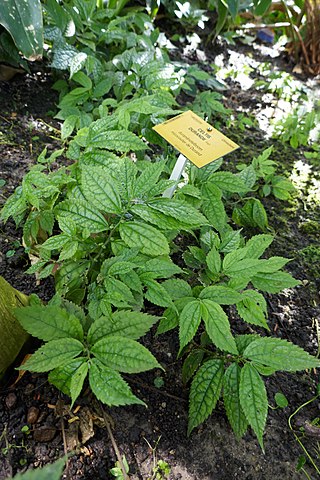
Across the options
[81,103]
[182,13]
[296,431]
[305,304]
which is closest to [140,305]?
[296,431]

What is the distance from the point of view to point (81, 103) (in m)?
2.32

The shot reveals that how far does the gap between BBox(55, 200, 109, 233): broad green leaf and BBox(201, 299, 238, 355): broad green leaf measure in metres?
0.41

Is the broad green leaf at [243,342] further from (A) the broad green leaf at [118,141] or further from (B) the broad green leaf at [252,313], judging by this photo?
(A) the broad green leaf at [118,141]

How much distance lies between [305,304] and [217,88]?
1.76 meters

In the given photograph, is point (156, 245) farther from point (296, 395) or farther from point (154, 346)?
point (296, 395)

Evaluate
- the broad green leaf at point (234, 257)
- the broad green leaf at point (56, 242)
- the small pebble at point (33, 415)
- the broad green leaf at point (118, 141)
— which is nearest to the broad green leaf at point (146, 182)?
the broad green leaf at point (118, 141)

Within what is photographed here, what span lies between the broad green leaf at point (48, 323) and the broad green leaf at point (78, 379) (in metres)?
0.11

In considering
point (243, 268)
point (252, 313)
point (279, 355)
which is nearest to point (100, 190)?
point (243, 268)

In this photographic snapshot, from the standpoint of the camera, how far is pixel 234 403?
1349 mm

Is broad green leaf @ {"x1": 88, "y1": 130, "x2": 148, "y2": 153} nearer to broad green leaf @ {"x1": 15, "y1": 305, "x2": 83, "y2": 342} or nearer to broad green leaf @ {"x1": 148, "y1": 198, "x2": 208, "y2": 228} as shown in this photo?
broad green leaf @ {"x1": 148, "y1": 198, "x2": 208, "y2": 228}

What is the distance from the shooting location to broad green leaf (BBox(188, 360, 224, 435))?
4.51 ft

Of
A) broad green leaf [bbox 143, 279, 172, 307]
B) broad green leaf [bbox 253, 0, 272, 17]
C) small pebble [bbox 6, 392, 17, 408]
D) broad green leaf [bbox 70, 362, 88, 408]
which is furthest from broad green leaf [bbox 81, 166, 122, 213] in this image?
broad green leaf [bbox 253, 0, 272, 17]

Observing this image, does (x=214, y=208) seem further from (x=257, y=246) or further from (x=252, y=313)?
(x=252, y=313)

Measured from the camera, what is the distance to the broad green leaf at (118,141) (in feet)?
4.93
